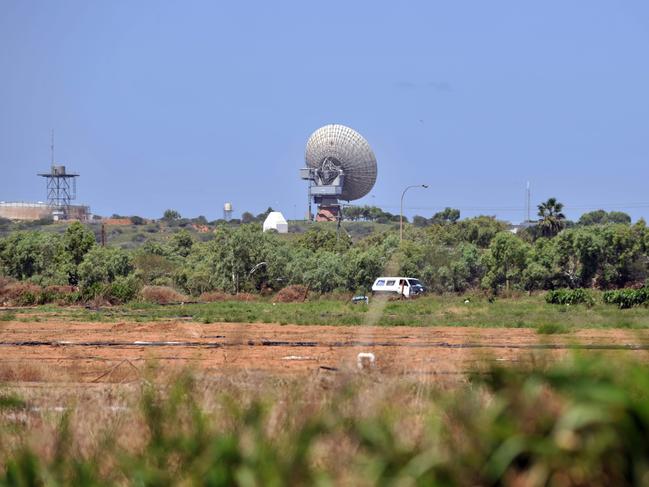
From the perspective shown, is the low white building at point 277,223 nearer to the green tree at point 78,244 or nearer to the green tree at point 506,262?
the green tree at point 78,244

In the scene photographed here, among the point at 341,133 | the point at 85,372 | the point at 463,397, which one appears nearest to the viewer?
the point at 463,397

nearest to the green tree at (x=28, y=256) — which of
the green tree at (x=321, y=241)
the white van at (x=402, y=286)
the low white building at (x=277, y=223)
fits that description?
the green tree at (x=321, y=241)

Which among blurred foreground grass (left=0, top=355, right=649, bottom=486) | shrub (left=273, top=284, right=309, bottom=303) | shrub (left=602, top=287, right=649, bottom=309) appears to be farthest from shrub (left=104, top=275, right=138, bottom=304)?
blurred foreground grass (left=0, top=355, right=649, bottom=486)

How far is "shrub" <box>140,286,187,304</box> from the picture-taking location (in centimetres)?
5959

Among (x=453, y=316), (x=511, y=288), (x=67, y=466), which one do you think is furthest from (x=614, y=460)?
(x=511, y=288)

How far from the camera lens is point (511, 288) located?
71938 millimetres

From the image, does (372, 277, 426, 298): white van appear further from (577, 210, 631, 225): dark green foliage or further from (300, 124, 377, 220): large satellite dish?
(577, 210, 631, 225): dark green foliage

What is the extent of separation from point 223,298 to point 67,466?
59558mm

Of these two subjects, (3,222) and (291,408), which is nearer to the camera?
(291,408)

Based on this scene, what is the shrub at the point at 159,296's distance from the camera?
196ft

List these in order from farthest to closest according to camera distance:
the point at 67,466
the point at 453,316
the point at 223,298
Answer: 1. the point at 223,298
2. the point at 453,316
3. the point at 67,466

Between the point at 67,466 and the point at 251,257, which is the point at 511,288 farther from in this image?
the point at 67,466

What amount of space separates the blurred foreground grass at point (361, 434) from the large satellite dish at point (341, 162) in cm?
14197

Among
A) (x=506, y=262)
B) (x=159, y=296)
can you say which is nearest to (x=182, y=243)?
(x=506, y=262)
